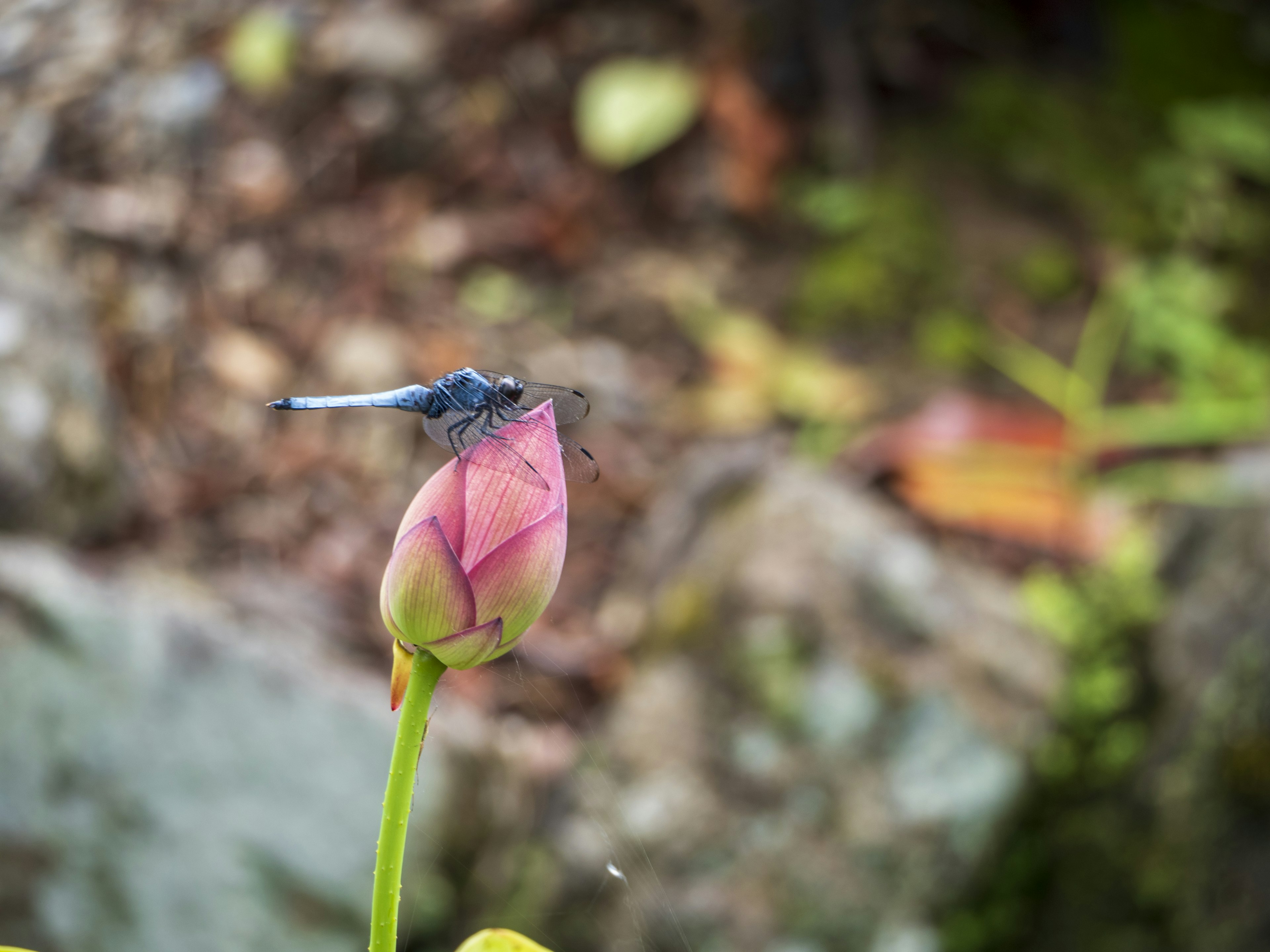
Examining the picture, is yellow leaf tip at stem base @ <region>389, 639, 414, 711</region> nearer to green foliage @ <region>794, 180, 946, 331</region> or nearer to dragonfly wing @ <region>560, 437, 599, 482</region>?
dragonfly wing @ <region>560, 437, 599, 482</region>

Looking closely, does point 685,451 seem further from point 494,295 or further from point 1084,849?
point 1084,849

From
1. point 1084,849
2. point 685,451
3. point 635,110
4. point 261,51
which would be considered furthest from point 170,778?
point 635,110

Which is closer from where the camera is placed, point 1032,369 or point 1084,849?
point 1084,849

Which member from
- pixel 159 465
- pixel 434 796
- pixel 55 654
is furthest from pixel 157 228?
pixel 434 796

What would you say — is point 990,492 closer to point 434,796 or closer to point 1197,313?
point 1197,313

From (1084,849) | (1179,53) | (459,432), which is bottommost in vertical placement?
(1084,849)

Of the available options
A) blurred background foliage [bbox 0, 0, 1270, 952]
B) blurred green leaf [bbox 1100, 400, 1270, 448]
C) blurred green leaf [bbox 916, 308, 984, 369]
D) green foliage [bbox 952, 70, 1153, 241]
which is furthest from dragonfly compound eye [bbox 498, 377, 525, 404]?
green foliage [bbox 952, 70, 1153, 241]

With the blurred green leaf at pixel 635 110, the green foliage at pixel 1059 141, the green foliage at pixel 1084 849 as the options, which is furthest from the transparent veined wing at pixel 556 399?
the green foliage at pixel 1059 141
